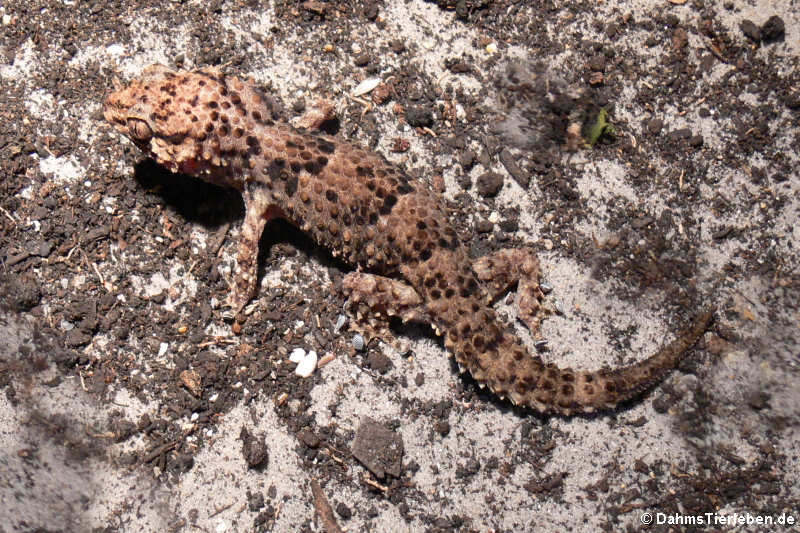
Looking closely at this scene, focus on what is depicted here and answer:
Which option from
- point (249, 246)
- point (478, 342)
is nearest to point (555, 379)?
point (478, 342)

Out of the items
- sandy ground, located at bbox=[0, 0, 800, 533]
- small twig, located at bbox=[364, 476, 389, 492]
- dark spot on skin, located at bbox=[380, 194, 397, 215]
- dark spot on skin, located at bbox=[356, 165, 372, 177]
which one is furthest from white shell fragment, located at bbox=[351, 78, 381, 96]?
small twig, located at bbox=[364, 476, 389, 492]

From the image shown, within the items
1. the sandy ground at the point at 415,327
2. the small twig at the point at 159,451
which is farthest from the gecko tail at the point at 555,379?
the small twig at the point at 159,451

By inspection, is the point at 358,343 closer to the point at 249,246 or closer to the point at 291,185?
the point at 249,246

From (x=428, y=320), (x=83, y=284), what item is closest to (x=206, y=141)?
(x=83, y=284)

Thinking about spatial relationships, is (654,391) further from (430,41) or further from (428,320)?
(430,41)

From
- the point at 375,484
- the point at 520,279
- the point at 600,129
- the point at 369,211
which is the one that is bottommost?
the point at 375,484

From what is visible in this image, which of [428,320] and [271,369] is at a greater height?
[428,320]

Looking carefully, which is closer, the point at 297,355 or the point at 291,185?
the point at 291,185
